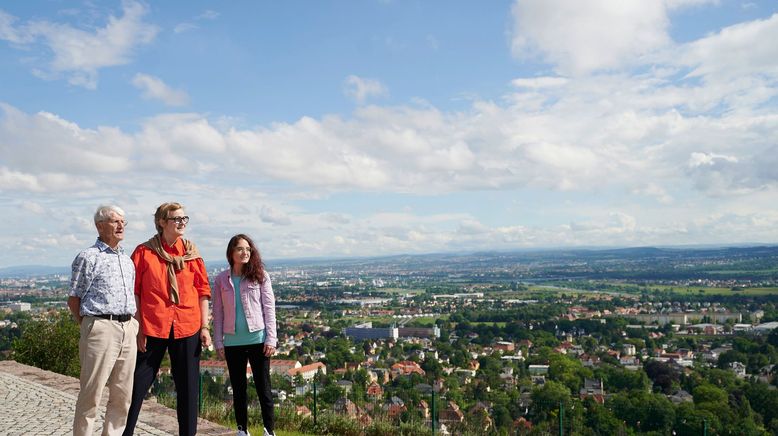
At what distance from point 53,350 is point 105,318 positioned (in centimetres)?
605

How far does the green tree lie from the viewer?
→ 27.2 feet

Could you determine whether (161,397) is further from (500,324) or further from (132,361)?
(500,324)

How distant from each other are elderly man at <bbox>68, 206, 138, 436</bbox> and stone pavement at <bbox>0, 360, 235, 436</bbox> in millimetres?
1029

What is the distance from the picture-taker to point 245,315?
3.79 m

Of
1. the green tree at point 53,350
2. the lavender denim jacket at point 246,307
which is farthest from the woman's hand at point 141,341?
the green tree at point 53,350

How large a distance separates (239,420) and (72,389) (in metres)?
2.91

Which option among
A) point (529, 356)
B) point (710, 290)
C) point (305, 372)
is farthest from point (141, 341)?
point (710, 290)

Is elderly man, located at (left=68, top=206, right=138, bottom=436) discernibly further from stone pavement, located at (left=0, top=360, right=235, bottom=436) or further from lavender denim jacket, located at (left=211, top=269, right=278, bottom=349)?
stone pavement, located at (left=0, top=360, right=235, bottom=436)

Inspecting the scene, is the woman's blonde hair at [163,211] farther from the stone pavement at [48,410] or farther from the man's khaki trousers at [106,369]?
the stone pavement at [48,410]

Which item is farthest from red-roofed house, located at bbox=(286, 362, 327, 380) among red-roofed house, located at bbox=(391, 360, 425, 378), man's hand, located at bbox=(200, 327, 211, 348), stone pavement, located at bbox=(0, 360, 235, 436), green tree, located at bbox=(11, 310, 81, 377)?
man's hand, located at bbox=(200, 327, 211, 348)

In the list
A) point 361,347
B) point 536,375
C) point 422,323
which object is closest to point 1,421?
point 536,375

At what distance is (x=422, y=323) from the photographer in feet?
189

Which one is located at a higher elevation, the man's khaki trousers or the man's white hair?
the man's white hair

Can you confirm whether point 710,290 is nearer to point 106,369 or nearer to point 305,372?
point 305,372
